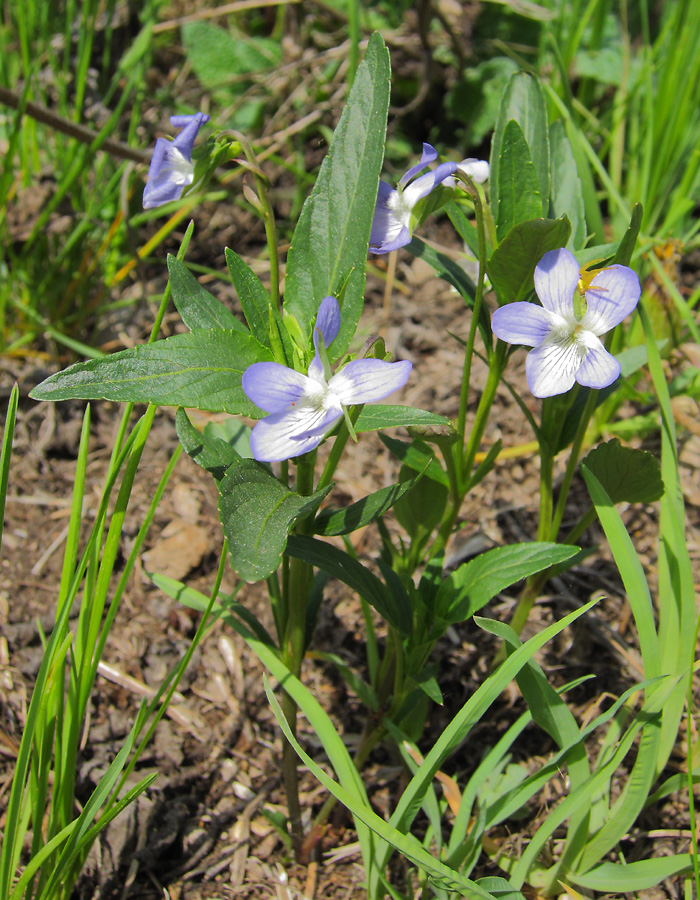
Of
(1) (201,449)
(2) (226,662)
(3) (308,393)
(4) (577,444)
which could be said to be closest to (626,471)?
(4) (577,444)

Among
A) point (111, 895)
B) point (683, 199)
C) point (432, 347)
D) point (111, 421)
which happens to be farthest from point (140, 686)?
point (683, 199)

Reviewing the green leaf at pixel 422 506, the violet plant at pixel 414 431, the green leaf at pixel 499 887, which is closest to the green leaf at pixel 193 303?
the violet plant at pixel 414 431

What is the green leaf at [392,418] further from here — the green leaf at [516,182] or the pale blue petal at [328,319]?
the green leaf at [516,182]

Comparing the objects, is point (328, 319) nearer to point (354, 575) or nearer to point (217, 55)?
point (354, 575)

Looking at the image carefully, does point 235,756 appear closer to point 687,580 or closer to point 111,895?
point 111,895

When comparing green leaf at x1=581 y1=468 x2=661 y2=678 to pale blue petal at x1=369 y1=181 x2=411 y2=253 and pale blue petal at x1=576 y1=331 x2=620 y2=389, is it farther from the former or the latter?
pale blue petal at x1=369 y1=181 x2=411 y2=253
